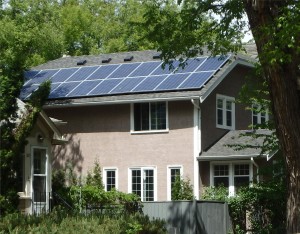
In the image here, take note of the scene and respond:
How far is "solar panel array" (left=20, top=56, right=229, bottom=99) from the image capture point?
115 ft

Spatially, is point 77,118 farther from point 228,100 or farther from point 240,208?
point 240,208

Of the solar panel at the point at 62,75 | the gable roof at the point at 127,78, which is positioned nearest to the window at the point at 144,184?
the gable roof at the point at 127,78

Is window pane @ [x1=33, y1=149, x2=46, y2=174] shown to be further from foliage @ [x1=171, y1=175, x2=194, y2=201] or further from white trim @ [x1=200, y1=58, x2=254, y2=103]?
white trim @ [x1=200, y1=58, x2=254, y2=103]

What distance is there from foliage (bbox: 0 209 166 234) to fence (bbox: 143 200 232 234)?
7.46 metres

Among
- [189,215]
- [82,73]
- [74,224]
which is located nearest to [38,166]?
[189,215]

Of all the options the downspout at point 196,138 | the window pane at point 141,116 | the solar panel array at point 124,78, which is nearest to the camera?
the downspout at point 196,138

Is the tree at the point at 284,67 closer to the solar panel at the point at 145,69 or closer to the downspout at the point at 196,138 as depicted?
the downspout at the point at 196,138

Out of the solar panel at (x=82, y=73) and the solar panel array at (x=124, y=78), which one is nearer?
the solar panel array at (x=124, y=78)

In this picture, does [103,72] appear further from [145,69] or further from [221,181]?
[221,181]

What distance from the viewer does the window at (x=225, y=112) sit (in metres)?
36.4

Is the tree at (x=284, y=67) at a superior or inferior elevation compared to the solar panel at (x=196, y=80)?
inferior

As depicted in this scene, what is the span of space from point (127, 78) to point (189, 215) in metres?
13.1

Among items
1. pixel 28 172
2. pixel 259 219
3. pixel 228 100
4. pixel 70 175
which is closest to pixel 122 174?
pixel 70 175

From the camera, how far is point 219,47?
2112cm
